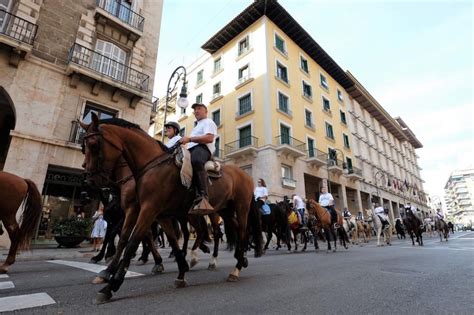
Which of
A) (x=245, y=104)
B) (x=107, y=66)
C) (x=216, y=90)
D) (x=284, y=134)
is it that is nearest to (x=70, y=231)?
(x=107, y=66)

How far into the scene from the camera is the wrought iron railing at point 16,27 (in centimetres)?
1106

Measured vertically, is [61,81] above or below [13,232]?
above

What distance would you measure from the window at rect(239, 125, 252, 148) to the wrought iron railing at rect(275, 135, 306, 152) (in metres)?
2.63

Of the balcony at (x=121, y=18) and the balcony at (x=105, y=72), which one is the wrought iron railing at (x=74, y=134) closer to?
the balcony at (x=105, y=72)

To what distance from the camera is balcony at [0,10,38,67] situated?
10699 millimetres

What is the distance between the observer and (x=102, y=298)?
270cm

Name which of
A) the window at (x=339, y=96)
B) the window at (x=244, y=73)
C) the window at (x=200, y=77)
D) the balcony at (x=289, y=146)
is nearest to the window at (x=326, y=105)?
the window at (x=339, y=96)

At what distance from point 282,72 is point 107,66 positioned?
16.9 meters

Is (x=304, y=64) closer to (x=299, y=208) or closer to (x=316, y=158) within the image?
(x=316, y=158)

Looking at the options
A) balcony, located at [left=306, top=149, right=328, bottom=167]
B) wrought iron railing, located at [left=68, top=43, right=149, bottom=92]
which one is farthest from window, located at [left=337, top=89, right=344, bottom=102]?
wrought iron railing, located at [left=68, top=43, right=149, bottom=92]

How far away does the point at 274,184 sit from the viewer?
2052 cm

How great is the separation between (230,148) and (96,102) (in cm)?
1277

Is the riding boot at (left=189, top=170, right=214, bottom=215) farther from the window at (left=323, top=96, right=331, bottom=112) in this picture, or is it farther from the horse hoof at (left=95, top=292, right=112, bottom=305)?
the window at (left=323, top=96, right=331, bottom=112)

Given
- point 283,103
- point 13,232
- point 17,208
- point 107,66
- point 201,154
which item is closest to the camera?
point 201,154
